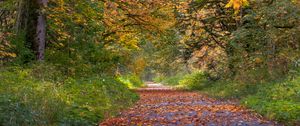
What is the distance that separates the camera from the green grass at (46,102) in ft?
24.5

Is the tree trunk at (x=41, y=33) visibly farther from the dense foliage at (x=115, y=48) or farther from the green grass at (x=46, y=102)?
the green grass at (x=46, y=102)

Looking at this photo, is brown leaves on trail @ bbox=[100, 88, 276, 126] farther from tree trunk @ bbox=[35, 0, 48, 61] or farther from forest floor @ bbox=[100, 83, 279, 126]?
tree trunk @ bbox=[35, 0, 48, 61]

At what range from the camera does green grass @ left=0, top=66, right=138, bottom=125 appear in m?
7.46

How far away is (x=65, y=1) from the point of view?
660 inches

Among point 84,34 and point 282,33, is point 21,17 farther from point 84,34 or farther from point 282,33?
point 282,33

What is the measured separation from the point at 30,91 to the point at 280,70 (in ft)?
33.8

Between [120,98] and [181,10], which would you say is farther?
[181,10]

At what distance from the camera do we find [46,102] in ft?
28.4

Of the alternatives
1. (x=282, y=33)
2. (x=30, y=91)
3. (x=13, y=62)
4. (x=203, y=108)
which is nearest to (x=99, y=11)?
(x=13, y=62)

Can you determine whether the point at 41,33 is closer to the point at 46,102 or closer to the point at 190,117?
the point at 190,117

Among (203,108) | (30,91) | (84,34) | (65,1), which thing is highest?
(65,1)

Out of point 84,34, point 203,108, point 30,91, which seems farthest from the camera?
point 84,34

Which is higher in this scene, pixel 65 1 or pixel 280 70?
pixel 65 1

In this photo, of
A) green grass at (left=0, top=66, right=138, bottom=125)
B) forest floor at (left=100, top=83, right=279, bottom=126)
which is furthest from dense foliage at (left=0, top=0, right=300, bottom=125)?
forest floor at (left=100, top=83, right=279, bottom=126)
